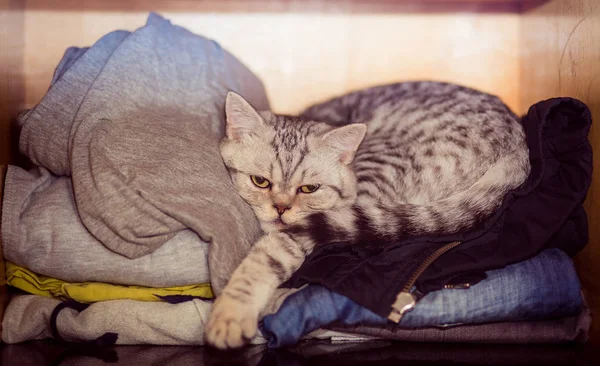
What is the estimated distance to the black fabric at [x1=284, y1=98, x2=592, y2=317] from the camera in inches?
55.8

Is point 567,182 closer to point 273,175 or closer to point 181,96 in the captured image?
point 273,175

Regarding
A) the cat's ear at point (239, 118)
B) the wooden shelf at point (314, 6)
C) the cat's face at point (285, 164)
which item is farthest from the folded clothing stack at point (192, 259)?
the wooden shelf at point (314, 6)

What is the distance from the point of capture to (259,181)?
181 centimetres

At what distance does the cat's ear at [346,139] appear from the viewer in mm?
1809

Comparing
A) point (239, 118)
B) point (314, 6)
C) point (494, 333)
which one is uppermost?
point (314, 6)

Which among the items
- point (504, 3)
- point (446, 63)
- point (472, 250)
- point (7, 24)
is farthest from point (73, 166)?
point (504, 3)

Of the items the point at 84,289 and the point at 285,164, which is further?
the point at 285,164

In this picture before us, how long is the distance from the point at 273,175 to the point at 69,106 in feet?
2.22

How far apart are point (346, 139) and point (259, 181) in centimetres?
32

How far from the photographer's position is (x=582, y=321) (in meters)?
1.48

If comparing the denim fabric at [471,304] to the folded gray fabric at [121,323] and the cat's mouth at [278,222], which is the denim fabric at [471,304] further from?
the cat's mouth at [278,222]

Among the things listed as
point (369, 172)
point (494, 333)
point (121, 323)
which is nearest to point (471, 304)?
point (494, 333)

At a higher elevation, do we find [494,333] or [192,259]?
[192,259]

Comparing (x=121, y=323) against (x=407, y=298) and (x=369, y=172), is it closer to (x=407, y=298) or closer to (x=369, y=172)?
(x=407, y=298)
